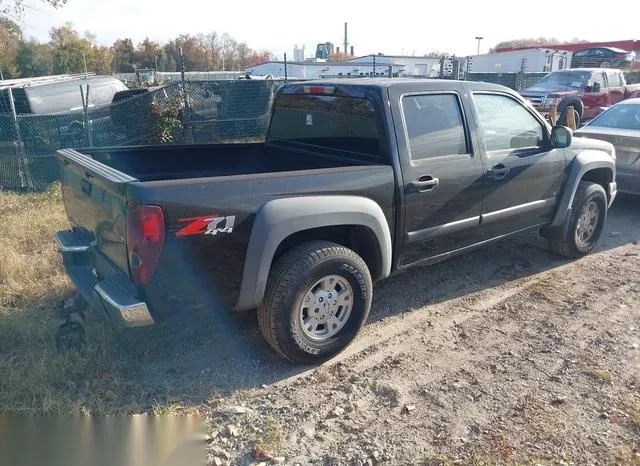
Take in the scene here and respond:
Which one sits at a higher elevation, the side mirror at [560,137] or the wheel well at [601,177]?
the side mirror at [560,137]

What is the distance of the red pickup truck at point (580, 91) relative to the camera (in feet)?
48.1

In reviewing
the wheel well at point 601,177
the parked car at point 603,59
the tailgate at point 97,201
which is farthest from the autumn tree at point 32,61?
the wheel well at point 601,177

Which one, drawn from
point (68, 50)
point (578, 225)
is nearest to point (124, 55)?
point (68, 50)

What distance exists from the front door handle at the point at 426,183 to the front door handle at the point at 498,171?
0.69m

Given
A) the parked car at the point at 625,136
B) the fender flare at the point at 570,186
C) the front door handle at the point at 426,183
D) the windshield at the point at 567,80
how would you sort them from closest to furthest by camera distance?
the front door handle at the point at 426,183 < the fender flare at the point at 570,186 < the parked car at the point at 625,136 < the windshield at the point at 567,80

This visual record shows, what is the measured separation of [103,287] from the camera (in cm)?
319

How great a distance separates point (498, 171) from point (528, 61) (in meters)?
37.9

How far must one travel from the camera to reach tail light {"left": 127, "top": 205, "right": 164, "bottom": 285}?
287cm

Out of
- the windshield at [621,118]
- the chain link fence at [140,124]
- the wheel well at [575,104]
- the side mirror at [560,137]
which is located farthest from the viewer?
the wheel well at [575,104]

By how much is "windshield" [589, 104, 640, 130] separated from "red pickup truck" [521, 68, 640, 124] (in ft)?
21.4

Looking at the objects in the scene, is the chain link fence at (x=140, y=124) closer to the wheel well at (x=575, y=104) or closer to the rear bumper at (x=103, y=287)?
the rear bumper at (x=103, y=287)

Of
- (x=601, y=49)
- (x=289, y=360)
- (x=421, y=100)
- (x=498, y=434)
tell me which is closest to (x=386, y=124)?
(x=421, y=100)

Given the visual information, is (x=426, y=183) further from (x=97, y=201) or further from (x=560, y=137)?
(x=97, y=201)

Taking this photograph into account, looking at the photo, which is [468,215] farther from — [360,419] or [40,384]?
[40,384]
